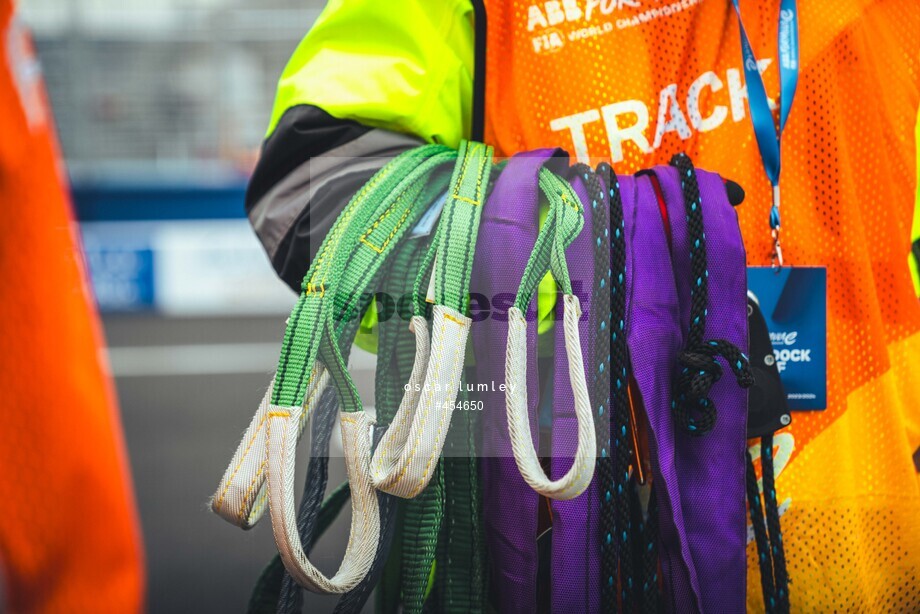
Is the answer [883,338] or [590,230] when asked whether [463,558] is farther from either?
[883,338]

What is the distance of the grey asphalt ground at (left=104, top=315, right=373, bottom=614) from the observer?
2.32m

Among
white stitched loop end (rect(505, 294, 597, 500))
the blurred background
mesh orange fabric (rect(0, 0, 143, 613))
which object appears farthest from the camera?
the blurred background

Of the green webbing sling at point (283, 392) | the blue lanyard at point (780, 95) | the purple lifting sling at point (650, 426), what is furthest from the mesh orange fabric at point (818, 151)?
the green webbing sling at point (283, 392)

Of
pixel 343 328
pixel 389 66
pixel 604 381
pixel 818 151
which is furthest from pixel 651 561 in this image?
pixel 389 66

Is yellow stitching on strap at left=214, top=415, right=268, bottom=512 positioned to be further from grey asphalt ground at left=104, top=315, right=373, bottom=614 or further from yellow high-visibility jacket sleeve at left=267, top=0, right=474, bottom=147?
A: yellow high-visibility jacket sleeve at left=267, top=0, right=474, bottom=147

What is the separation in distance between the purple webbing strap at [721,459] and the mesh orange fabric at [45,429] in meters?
0.58

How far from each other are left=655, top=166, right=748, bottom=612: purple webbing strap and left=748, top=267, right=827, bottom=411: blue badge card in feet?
0.38

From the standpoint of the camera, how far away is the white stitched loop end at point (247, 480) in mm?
824

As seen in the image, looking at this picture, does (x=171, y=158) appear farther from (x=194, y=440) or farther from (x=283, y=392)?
(x=283, y=392)

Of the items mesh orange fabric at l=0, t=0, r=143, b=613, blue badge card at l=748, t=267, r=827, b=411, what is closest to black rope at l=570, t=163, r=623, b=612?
blue badge card at l=748, t=267, r=827, b=411

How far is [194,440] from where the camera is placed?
3.73 m

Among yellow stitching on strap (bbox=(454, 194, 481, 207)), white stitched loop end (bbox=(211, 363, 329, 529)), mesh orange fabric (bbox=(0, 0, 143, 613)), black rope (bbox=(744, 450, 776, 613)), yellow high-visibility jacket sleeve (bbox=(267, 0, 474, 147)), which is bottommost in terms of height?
black rope (bbox=(744, 450, 776, 613))

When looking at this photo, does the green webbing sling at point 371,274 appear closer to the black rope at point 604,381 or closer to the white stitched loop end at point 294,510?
the white stitched loop end at point 294,510

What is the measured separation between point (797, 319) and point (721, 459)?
0.75ft
